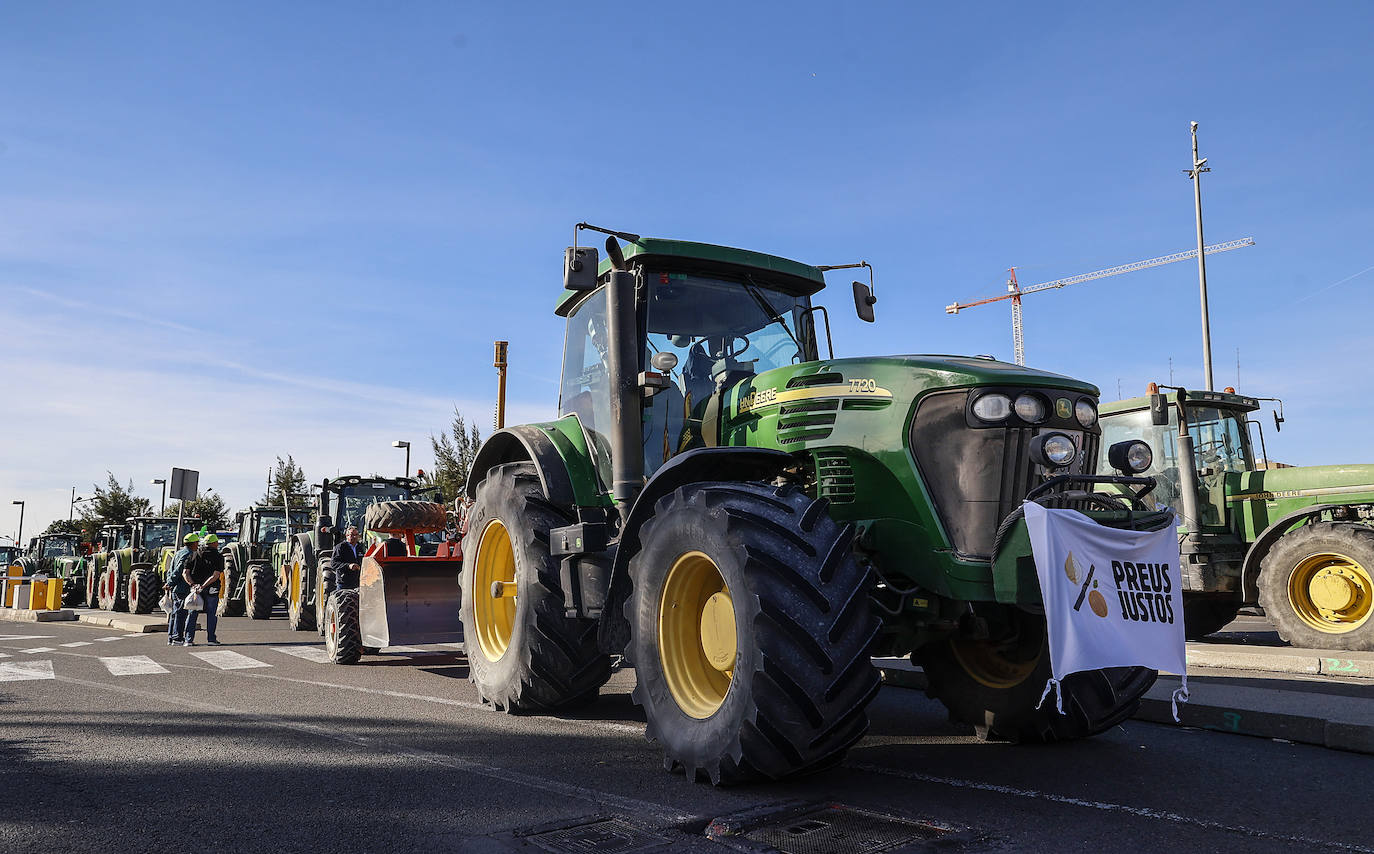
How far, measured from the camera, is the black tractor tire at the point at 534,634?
21.6 ft

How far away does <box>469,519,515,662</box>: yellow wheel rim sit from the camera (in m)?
7.59

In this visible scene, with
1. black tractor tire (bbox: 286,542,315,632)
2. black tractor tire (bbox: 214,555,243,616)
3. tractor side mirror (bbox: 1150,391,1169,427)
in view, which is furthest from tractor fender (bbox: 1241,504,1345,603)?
black tractor tire (bbox: 214,555,243,616)

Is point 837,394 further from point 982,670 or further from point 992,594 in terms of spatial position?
point 982,670

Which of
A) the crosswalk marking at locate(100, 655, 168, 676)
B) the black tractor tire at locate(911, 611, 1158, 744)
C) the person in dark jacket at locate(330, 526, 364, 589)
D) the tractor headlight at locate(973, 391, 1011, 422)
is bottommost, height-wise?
the crosswalk marking at locate(100, 655, 168, 676)

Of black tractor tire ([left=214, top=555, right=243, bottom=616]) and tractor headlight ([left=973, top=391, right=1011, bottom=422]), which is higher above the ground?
tractor headlight ([left=973, top=391, right=1011, bottom=422])

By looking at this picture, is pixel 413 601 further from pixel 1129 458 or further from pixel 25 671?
pixel 1129 458

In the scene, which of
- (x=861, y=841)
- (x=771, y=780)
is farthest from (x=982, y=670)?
(x=861, y=841)

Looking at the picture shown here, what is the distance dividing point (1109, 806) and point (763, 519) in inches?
75.7

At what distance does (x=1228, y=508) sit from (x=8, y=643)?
51.7ft

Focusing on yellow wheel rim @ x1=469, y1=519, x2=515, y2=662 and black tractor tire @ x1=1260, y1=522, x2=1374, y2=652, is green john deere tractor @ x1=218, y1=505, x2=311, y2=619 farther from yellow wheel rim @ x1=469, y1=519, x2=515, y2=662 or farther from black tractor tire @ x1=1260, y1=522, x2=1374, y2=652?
black tractor tire @ x1=1260, y1=522, x2=1374, y2=652

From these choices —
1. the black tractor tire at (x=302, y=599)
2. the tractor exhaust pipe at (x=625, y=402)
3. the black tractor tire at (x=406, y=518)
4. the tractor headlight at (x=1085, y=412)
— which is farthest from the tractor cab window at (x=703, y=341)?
the black tractor tire at (x=302, y=599)

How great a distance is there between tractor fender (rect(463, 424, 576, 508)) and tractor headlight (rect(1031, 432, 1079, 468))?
3061mm

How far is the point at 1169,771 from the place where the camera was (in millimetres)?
5121

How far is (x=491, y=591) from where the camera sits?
24.6ft
